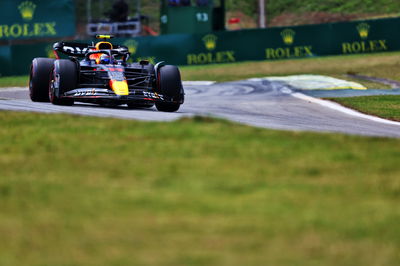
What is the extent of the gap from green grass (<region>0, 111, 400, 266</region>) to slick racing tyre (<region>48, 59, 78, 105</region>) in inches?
228

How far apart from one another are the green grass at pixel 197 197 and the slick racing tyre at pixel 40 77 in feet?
22.9

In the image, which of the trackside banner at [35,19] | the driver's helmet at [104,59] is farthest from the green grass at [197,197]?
the trackside banner at [35,19]

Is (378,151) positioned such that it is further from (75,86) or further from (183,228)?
(75,86)

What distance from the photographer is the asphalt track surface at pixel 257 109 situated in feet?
43.9

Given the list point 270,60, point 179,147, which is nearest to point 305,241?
point 179,147

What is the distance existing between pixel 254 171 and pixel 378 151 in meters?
1.68

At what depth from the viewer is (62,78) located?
15.4 meters

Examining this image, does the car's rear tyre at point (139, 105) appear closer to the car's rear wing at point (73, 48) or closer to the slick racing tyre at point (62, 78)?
the car's rear wing at point (73, 48)

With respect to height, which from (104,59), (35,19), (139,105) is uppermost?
(35,19)

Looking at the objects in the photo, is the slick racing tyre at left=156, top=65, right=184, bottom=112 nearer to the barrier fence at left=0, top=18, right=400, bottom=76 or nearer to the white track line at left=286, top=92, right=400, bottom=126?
the white track line at left=286, top=92, right=400, bottom=126

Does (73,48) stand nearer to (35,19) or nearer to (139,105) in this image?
(139,105)

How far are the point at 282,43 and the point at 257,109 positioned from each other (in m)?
19.9

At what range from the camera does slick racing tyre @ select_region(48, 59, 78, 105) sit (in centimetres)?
1538

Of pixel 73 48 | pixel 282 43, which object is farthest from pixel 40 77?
pixel 282 43
